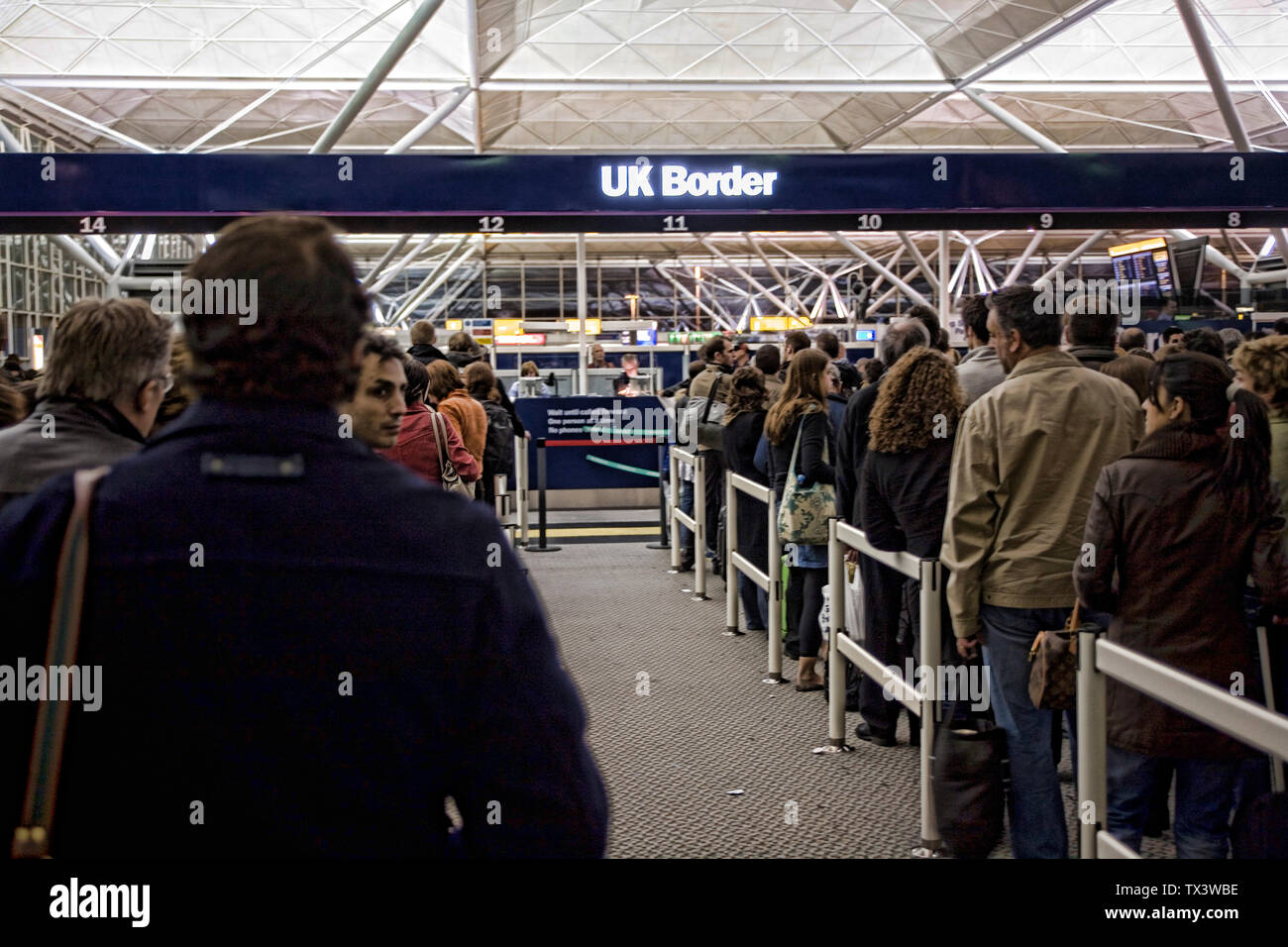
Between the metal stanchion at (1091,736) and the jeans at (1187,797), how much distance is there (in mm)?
515

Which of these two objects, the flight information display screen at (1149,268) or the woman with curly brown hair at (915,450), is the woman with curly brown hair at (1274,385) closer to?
the woman with curly brown hair at (915,450)

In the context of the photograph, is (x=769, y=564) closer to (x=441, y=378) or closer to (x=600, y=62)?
(x=441, y=378)

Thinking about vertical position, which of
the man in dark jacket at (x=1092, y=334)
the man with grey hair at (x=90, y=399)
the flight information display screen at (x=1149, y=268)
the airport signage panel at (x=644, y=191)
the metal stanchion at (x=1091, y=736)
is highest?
the flight information display screen at (x=1149, y=268)

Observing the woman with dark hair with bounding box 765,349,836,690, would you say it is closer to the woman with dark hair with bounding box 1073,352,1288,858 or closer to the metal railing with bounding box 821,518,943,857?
the metal railing with bounding box 821,518,943,857

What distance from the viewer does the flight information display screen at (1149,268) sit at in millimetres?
20469

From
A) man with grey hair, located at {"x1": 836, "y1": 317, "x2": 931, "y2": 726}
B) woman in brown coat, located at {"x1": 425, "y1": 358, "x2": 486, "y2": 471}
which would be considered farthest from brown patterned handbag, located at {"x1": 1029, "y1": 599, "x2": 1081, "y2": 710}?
woman in brown coat, located at {"x1": 425, "y1": 358, "x2": 486, "y2": 471}

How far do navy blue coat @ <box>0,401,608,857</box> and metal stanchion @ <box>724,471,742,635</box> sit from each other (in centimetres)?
656

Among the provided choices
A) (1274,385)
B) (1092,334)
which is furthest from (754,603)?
(1274,385)

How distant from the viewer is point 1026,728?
13.4 feet

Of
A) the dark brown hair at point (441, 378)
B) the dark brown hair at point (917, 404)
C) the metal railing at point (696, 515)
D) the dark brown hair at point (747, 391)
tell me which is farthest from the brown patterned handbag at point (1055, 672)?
the metal railing at point (696, 515)

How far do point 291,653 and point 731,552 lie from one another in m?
7.00

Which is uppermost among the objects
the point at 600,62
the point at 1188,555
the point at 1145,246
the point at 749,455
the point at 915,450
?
the point at 600,62
